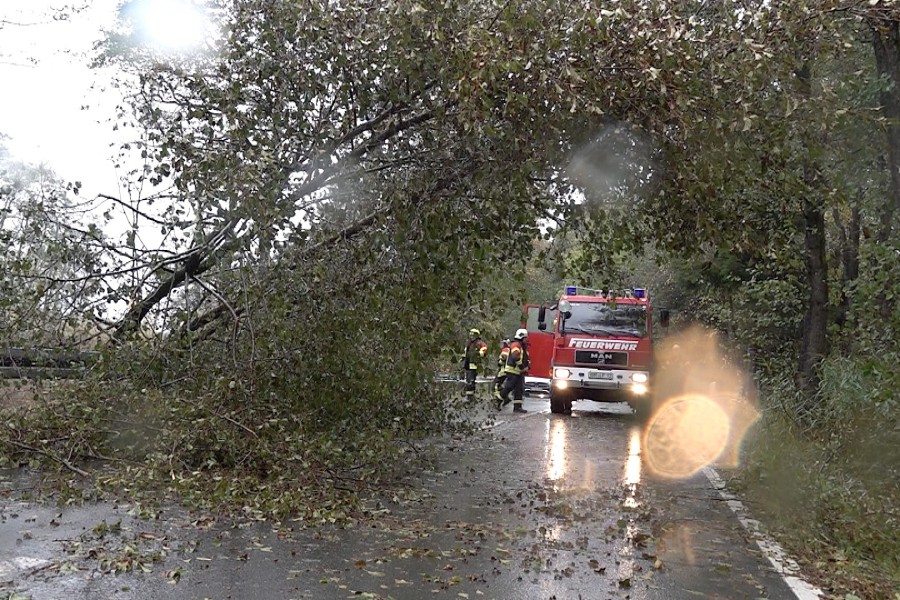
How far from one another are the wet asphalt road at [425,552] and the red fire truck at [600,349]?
10.1 metres

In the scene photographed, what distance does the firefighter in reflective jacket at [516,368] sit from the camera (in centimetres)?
2045

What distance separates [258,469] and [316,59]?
13.2ft

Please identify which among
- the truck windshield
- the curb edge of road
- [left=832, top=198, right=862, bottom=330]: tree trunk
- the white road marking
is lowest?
the white road marking

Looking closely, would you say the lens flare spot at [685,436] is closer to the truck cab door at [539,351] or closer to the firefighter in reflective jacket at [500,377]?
the firefighter in reflective jacket at [500,377]

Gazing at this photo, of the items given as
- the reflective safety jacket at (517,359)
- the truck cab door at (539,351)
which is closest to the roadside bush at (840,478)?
the reflective safety jacket at (517,359)

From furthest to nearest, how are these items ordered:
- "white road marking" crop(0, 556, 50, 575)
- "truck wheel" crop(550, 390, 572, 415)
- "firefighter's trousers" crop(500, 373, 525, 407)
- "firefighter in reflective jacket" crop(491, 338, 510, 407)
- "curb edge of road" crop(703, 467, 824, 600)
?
"truck wheel" crop(550, 390, 572, 415), "firefighter in reflective jacket" crop(491, 338, 510, 407), "firefighter's trousers" crop(500, 373, 525, 407), "curb edge of road" crop(703, 467, 824, 600), "white road marking" crop(0, 556, 50, 575)

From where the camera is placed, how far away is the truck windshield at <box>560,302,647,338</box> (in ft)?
67.4

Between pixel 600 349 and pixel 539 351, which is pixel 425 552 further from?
pixel 539 351

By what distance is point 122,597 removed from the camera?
17.3ft

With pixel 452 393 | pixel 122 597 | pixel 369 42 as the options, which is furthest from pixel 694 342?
pixel 122 597

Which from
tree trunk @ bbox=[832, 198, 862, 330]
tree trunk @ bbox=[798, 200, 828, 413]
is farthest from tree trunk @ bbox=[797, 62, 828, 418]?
tree trunk @ bbox=[832, 198, 862, 330]

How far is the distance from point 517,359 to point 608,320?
2.17 meters

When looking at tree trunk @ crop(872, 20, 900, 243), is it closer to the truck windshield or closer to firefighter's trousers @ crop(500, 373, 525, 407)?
the truck windshield

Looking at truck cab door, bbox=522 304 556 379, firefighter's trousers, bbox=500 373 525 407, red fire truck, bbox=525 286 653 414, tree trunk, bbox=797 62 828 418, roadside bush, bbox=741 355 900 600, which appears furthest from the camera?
truck cab door, bbox=522 304 556 379
